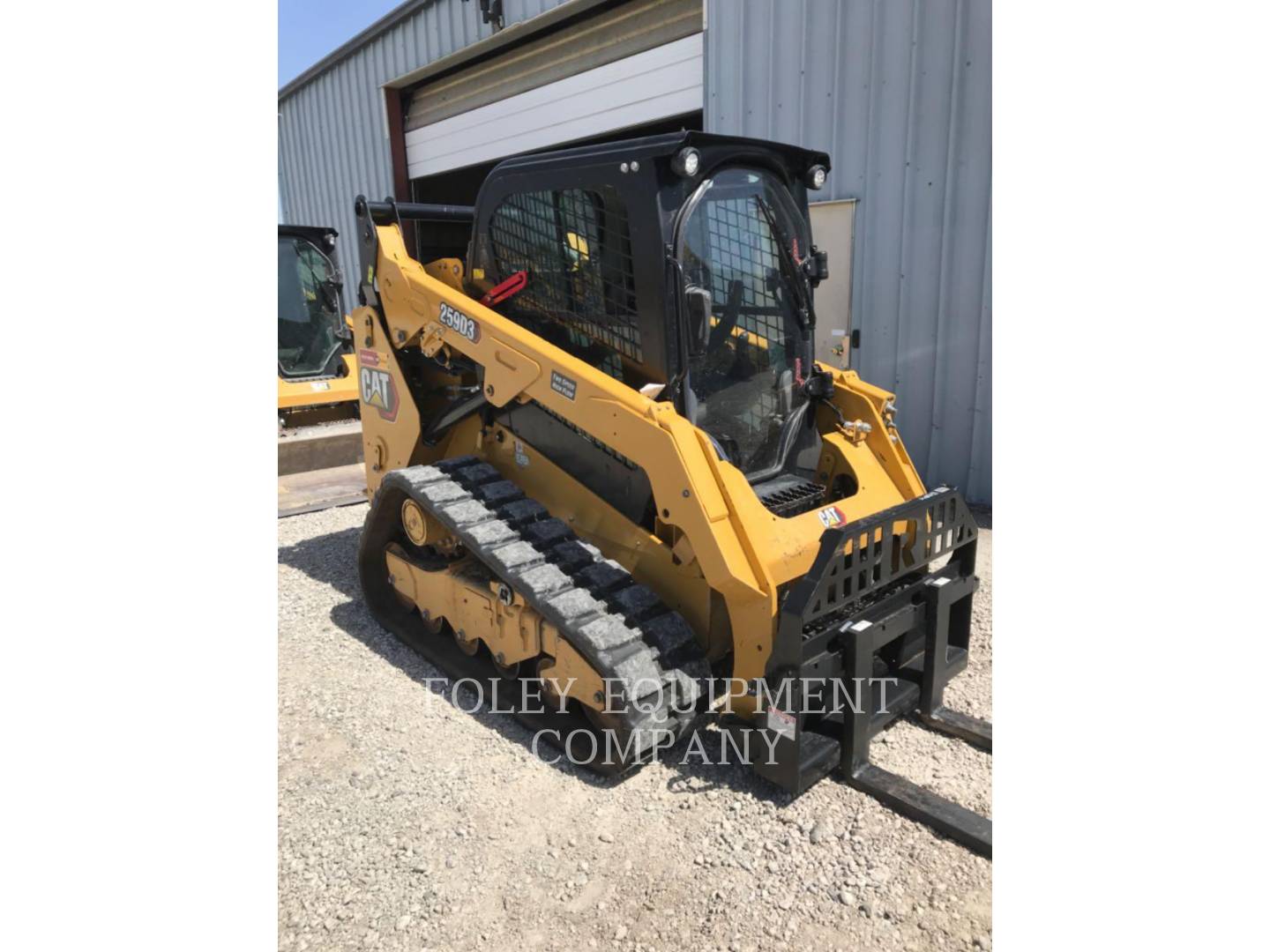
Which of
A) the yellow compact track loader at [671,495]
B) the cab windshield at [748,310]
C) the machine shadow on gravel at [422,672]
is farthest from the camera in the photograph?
the cab windshield at [748,310]

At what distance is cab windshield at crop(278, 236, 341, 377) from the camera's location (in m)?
7.33

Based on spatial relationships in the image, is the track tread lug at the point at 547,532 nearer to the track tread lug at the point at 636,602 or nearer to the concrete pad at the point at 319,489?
the track tread lug at the point at 636,602

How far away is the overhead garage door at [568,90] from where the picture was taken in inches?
287

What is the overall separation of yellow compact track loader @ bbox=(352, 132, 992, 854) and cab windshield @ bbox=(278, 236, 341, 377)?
3905 mm

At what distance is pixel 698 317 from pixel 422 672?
6.82ft

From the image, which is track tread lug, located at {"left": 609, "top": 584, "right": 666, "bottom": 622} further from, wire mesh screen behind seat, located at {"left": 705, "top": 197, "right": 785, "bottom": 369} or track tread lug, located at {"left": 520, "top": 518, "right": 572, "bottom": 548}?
wire mesh screen behind seat, located at {"left": 705, "top": 197, "right": 785, "bottom": 369}

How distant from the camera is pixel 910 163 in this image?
19.3ft

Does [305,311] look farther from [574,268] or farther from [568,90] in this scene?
[574,268]

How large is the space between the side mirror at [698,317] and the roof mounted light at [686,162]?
40 cm

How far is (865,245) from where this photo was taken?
626 centimetres

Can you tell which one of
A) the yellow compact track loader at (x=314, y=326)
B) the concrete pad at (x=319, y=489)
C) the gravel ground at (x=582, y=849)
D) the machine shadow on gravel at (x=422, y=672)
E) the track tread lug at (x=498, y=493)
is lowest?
the gravel ground at (x=582, y=849)

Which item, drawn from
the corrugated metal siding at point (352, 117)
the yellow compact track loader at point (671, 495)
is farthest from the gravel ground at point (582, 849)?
→ the corrugated metal siding at point (352, 117)

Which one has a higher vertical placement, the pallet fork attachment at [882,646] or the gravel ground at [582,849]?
the pallet fork attachment at [882,646]

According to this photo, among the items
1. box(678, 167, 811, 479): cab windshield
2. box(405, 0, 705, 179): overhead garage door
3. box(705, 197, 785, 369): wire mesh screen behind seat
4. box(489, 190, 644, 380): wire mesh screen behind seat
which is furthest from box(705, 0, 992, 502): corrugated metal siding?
box(489, 190, 644, 380): wire mesh screen behind seat
